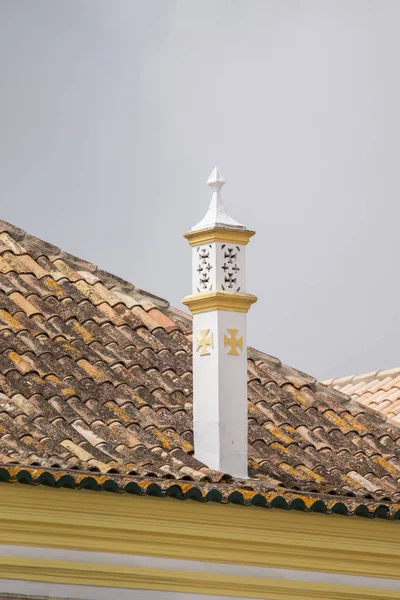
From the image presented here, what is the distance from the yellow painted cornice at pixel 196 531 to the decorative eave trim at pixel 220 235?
1.83 metres

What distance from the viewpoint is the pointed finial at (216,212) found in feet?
A: 33.5

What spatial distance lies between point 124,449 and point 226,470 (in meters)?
0.74

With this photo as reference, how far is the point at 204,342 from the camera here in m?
10.1

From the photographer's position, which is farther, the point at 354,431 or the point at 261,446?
the point at 354,431

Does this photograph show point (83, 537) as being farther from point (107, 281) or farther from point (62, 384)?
point (107, 281)

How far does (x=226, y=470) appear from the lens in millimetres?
9750

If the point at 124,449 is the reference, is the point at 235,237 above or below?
above

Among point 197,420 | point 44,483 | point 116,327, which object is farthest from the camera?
point 116,327

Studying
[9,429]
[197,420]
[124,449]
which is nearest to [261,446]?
[197,420]

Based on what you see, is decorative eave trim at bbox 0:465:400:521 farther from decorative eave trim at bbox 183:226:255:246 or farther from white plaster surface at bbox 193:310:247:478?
decorative eave trim at bbox 183:226:255:246

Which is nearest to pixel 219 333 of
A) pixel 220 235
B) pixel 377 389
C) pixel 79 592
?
pixel 220 235

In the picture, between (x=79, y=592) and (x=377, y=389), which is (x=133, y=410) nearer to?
(x=79, y=592)

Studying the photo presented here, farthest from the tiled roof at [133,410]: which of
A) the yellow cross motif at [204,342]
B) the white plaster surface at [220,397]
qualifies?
the yellow cross motif at [204,342]

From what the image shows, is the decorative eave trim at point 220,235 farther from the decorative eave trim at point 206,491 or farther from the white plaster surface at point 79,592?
the white plaster surface at point 79,592
